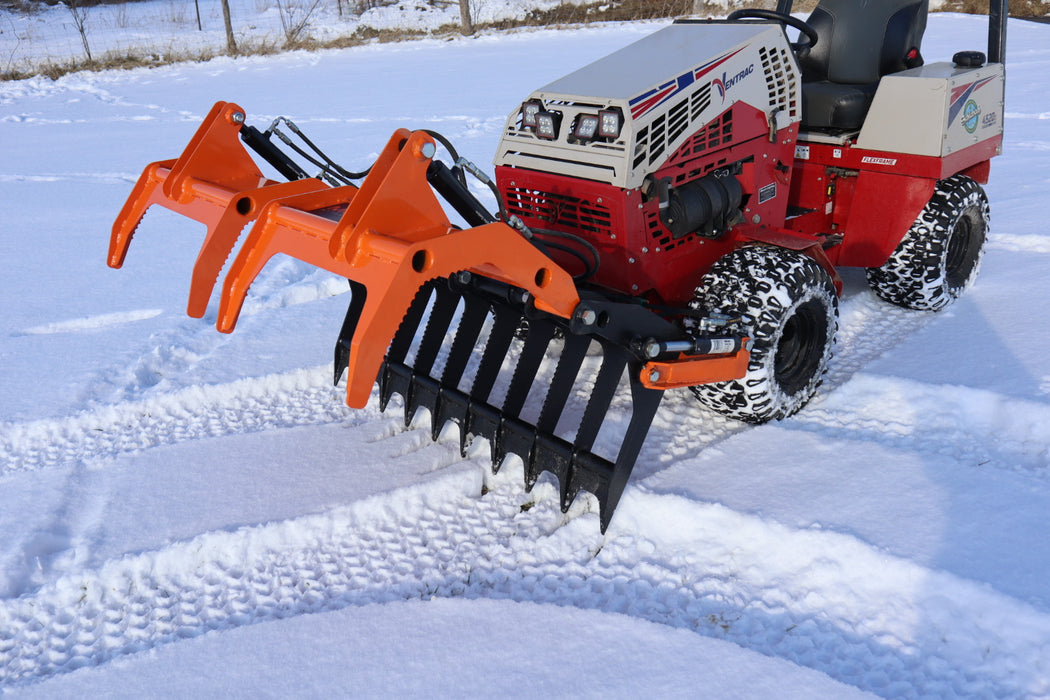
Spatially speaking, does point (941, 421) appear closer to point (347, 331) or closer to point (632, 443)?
point (632, 443)

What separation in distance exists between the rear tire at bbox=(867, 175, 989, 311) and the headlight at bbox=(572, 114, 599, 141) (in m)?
1.92

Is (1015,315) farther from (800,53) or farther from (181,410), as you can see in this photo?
(181,410)

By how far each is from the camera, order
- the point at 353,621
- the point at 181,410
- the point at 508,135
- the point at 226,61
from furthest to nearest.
Result: the point at 226,61
the point at 181,410
the point at 508,135
the point at 353,621

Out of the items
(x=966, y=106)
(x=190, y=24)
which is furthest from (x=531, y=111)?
(x=190, y=24)

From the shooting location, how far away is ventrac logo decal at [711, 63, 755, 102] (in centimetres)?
313

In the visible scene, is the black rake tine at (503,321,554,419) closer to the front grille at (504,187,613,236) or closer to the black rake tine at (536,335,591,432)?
the black rake tine at (536,335,591,432)

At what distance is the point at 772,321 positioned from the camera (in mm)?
3051

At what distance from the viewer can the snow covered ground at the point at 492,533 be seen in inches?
88.3

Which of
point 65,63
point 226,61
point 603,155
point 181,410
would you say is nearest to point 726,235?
point 603,155

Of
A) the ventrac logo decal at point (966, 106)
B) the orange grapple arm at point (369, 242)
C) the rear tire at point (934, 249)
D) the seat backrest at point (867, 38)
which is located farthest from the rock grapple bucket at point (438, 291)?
the seat backrest at point (867, 38)

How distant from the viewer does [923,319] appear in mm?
4242

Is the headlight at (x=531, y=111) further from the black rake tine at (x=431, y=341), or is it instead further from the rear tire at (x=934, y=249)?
the rear tire at (x=934, y=249)

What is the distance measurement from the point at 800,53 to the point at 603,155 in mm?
2036

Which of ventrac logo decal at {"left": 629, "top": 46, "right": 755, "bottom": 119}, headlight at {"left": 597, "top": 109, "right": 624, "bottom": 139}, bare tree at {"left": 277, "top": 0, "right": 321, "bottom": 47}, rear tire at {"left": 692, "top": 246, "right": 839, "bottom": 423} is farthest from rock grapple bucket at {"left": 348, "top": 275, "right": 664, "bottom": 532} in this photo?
bare tree at {"left": 277, "top": 0, "right": 321, "bottom": 47}
